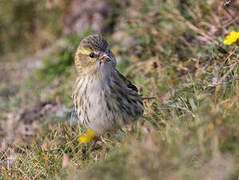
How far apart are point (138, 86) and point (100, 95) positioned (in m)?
1.32

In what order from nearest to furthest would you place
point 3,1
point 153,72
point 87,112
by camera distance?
point 87,112
point 153,72
point 3,1

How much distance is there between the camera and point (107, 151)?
4.18 m

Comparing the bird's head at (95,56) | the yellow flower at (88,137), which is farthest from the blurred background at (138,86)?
the bird's head at (95,56)

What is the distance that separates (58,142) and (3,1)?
6909 millimetres

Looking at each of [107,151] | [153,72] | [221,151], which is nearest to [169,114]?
[107,151]

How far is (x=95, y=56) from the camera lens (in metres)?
4.56

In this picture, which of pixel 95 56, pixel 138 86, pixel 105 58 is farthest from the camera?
pixel 138 86

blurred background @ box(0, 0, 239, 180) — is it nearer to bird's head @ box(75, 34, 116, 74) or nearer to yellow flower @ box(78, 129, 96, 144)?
yellow flower @ box(78, 129, 96, 144)

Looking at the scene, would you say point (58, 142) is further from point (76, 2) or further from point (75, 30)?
point (76, 2)

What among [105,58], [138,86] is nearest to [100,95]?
[105,58]

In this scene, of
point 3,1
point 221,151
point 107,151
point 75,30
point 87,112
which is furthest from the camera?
point 3,1

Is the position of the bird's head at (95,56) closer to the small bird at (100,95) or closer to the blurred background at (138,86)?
the small bird at (100,95)

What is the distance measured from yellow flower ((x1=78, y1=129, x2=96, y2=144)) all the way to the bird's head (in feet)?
2.20

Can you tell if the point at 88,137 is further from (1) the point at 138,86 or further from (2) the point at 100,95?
(1) the point at 138,86
